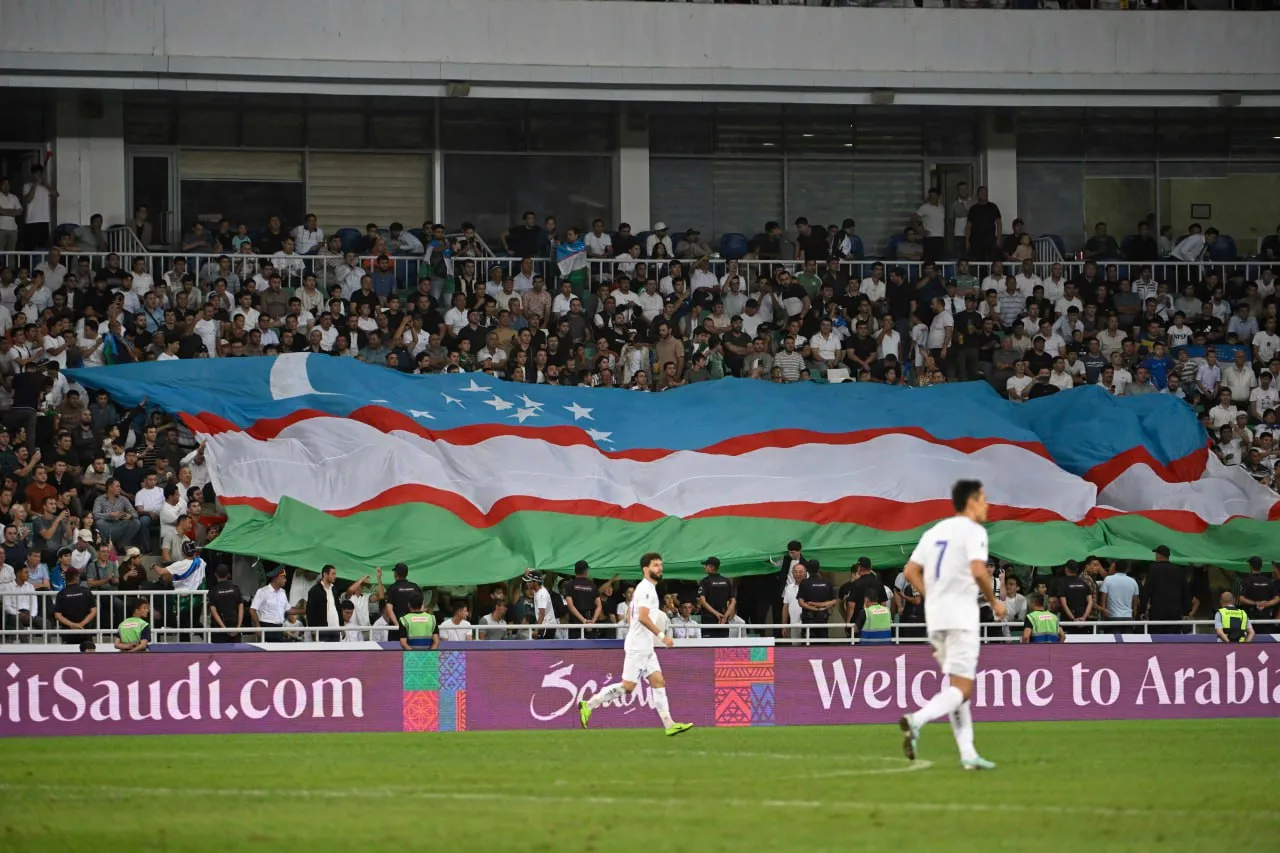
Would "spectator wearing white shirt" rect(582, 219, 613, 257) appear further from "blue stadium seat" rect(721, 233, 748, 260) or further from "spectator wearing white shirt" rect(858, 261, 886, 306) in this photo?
"spectator wearing white shirt" rect(858, 261, 886, 306)

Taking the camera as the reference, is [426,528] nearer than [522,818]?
No

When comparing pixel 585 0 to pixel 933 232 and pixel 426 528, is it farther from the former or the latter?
pixel 426 528

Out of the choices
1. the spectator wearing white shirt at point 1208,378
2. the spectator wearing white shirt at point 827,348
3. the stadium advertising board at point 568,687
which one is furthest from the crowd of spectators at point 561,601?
the spectator wearing white shirt at point 827,348

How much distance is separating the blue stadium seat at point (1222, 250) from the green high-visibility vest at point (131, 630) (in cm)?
2319

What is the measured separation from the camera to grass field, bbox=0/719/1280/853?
34.9ft

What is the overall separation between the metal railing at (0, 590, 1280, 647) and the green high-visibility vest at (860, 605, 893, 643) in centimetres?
16

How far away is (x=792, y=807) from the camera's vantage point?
11.8 m

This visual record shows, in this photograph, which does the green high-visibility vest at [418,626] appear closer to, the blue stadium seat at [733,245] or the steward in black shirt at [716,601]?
the steward in black shirt at [716,601]

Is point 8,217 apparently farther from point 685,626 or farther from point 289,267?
point 685,626

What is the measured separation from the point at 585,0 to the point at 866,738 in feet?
65.7

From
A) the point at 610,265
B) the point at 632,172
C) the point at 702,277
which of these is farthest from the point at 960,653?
the point at 632,172

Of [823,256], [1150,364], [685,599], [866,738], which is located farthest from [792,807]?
[823,256]

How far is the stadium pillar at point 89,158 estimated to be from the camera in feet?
112

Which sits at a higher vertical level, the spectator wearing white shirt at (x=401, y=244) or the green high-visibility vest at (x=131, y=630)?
the spectator wearing white shirt at (x=401, y=244)
